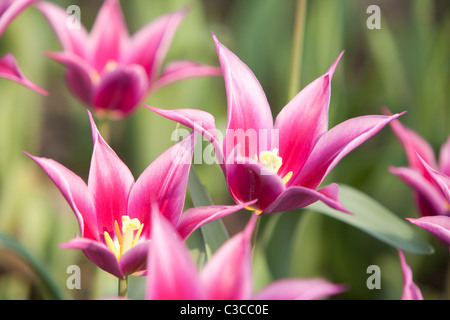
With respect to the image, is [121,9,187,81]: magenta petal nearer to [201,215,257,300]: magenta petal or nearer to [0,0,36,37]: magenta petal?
[0,0,36,37]: magenta petal

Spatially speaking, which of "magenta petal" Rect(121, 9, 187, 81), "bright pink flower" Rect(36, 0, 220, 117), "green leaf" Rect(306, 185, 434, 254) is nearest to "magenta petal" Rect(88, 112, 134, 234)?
"green leaf" Rect(306, 185, 434, 254)

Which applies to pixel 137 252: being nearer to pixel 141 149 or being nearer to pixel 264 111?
pixel 264 111

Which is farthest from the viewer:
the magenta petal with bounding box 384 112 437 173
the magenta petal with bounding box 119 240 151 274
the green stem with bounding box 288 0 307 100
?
the green stem with bounding box 288 0 307 100

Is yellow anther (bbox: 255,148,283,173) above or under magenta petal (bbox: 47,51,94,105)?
under

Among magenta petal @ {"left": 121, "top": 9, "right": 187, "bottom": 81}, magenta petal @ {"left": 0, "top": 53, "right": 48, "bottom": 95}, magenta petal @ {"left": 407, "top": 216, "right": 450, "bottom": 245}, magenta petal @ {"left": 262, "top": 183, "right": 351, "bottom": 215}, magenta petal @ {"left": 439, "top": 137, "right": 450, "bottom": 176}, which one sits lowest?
magenta petal @ {"left": 407, "top": 216, "right": 450, "bottom": 245}

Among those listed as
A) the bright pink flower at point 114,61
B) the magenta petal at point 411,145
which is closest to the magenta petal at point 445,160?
the magenta petal at point 411,145

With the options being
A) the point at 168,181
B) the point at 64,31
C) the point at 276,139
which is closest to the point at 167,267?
the point at 168,181
